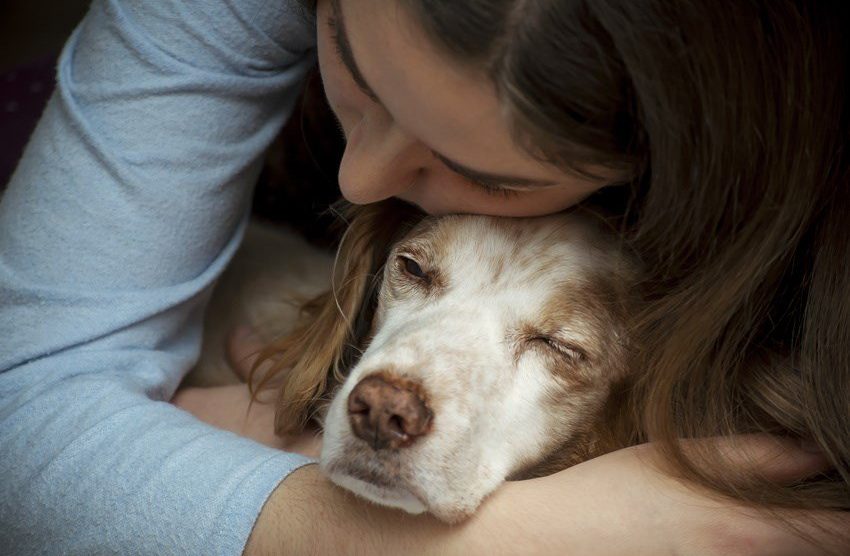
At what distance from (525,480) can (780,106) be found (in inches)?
Result: 25.9

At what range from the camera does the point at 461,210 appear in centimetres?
146

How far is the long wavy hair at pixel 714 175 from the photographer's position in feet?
3.44

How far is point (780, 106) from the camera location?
116 cm

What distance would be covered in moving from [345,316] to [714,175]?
76cm

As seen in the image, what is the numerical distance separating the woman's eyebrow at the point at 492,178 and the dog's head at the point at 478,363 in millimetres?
255

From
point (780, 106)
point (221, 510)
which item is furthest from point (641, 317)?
point (221, 510)

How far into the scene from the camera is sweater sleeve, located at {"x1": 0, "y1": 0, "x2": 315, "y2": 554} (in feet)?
4.76

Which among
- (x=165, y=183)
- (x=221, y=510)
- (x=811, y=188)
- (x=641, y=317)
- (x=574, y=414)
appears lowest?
(x=221, y=510)

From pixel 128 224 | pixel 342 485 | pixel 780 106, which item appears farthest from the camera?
pixel 128 224

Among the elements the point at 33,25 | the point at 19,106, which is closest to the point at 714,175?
the point at 19,106

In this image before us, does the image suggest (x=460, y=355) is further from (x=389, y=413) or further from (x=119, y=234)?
(x=119, y=234)

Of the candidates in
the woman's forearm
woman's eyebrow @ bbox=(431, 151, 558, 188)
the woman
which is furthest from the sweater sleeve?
woman's eyebrow @ bbox=(431, 151, 558, 188)

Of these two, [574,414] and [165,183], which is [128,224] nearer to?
[165,183]

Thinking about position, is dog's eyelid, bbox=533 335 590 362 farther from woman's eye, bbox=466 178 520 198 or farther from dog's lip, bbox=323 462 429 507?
dog's lip, bbox=323 462 429 507
